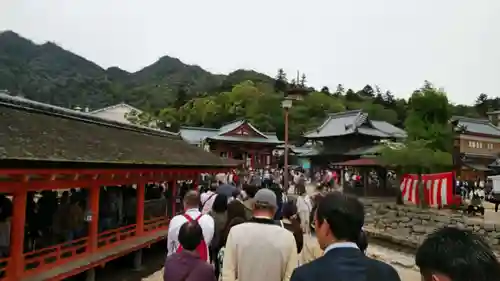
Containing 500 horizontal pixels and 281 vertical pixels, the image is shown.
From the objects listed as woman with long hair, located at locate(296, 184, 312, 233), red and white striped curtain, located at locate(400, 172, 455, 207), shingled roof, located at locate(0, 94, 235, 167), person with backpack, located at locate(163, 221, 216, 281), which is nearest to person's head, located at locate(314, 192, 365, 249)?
person with backpack, located at locate(163, 221, 216, 281)

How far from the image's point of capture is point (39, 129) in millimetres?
7500

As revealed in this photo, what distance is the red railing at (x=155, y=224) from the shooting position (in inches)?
424

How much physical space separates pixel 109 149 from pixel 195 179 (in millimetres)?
6126

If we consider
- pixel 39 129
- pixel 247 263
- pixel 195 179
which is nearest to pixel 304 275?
pixel 247 263

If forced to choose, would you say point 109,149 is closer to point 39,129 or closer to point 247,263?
point 39,129

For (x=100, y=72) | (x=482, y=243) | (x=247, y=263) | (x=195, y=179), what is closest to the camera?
(x=482, y=243)

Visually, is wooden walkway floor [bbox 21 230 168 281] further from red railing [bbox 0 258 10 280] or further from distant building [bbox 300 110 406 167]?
distant building [bbox 300 110 406 167]

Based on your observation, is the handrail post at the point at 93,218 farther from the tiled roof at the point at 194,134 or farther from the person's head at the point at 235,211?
the tiled roof at the point at 194,134

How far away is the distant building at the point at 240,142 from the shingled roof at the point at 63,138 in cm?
2927

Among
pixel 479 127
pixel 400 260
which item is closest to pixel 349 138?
pixel 479 127

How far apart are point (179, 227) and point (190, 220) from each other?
0.18 m

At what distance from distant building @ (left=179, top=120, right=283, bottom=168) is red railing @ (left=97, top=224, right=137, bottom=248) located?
30.5 meters

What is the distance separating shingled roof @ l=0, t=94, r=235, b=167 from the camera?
6.14 meters

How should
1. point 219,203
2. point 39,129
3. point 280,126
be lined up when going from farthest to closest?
point 280,126
point 39,129
point 219,203
